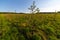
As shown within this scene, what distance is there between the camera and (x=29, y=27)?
1279cm

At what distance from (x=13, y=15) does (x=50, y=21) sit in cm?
240

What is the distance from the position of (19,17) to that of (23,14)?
0.72 m

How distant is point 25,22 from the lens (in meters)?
13.3

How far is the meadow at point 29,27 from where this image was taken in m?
11.9

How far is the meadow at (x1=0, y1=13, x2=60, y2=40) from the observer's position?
11.9 meters

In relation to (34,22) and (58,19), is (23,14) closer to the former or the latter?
(34,22)

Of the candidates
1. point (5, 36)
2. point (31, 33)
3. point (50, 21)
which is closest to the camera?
point (5, 36)

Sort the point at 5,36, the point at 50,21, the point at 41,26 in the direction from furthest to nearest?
the point at 50,21 < the point at 41,26 < the point at 5,36

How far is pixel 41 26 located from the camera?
1315cm

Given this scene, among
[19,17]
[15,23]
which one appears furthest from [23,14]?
[15,23]

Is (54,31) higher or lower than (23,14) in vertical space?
lower

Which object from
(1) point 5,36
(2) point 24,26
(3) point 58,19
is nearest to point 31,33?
(2) point 24,26

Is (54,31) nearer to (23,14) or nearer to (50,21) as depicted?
(50,21)

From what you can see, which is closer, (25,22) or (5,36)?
(5,36)
